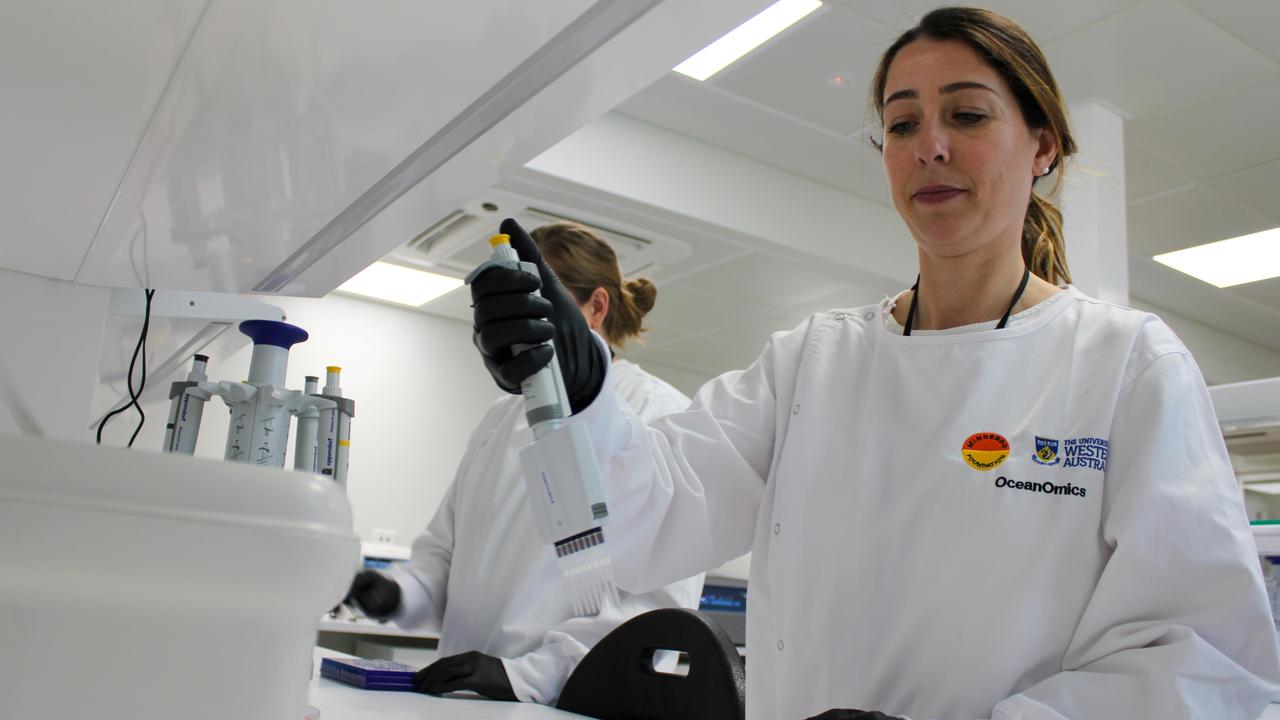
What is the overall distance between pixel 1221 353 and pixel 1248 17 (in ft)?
11.0

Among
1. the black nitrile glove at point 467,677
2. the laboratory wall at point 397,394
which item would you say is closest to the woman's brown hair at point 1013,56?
the black nitrile glove at point 467,677

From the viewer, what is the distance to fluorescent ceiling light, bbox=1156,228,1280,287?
14.0ft

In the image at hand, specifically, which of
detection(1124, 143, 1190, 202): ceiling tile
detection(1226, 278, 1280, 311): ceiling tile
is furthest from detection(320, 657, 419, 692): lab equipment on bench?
detection(1226, 278, 1280, 311): ceiling tile

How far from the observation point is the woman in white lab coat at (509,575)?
1.48 meters

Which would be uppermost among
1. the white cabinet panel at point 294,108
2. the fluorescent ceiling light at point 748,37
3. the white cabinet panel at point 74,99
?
the fluorescent ceiling light at point 748,37

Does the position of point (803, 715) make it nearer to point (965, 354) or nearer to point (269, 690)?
point (965, 354)

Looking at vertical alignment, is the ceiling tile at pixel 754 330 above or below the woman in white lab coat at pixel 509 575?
above

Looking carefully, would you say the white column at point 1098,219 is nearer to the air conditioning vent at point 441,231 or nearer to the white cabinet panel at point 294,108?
the air conditioning vent at point 441,231

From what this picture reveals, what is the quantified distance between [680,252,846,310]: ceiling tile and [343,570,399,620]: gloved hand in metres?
2.85

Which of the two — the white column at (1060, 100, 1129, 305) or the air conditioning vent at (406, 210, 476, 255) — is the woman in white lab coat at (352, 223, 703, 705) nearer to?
the air conditioning vent at (406, 210, 476, 255)

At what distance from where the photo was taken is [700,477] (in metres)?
1.12

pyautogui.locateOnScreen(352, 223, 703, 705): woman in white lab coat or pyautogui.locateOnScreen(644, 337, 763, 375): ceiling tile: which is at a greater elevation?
pyautogui.locateOnScreen(644, 337, 763, 375): ceiling tile

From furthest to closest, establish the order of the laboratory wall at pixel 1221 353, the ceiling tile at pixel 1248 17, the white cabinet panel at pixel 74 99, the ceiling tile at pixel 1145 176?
the laboratory wall at pixel 1221 353 → the ceiling tile at pixel 1145 176 → the ceiling tile at pixel 1248 17 → the white cabinet panel at pixel 74 99

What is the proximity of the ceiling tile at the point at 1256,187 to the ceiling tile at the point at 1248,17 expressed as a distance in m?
0.89
